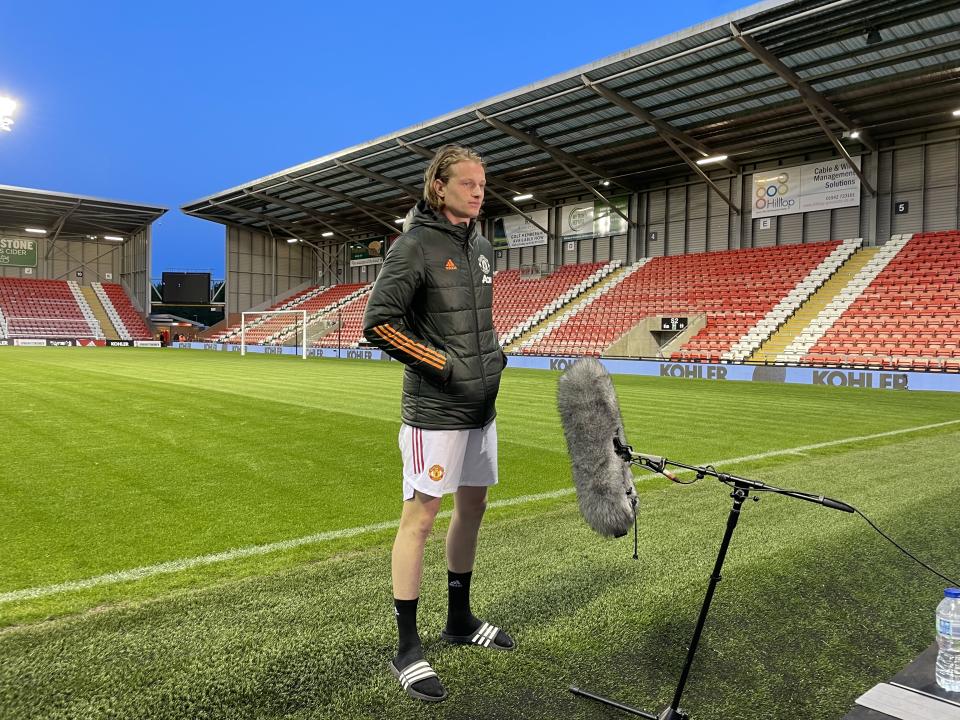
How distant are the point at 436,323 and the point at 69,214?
173ft

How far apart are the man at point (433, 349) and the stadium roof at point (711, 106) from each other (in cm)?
1825

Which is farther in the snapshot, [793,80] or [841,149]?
[841,149]

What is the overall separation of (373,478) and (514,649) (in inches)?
133

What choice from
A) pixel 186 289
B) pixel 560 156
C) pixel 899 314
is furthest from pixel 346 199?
pixel 899 314

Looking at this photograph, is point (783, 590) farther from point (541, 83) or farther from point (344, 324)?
point (344, 324)

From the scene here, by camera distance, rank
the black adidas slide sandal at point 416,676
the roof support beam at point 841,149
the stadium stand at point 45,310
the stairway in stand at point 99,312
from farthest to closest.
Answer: the stairway in stand at point 99,312 → the stadium stand at point 45,310 → the roof support beam at point 841,149 → the black adidas slide sandal at point 416,676

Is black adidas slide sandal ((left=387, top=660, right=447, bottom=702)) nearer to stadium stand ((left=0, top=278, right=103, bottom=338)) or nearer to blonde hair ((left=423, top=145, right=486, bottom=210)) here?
blonde hair ((left=423, top=145, right=486, bottom=210))

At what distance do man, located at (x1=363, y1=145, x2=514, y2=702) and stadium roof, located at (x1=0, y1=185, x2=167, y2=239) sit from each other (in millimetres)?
47408

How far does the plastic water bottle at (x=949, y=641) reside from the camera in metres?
2.36

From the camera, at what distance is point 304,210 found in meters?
42.0

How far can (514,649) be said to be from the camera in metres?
2.72

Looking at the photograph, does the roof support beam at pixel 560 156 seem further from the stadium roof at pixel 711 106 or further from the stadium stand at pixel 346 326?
the stadium stand at pixel 346 326

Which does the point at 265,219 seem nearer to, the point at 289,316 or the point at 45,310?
the point at 289,316

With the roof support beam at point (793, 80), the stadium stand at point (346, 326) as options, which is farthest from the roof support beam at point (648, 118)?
the stadium stand at point (346, 326)
